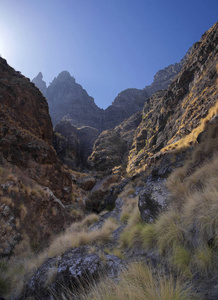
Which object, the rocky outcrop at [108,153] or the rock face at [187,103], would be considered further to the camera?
the rocky outcrop at [108,153]

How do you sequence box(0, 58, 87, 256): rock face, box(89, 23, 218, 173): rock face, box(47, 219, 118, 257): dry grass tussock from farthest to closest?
box(89, 23, 218, 173): rock face < box(0, 58, 87, 256): rock face < box(47, 219, 118, 257): dry grass tussock

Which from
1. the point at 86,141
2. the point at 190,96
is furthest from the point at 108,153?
the point at 190,96

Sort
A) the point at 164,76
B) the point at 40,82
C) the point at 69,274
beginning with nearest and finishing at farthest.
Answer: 1. the point at 69,274
2. the point at 164,76
3. the point at 40,82

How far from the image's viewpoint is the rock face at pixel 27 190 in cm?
670

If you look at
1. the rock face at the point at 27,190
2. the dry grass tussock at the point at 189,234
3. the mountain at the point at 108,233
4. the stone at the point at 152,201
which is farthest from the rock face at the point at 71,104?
the dry grass tussock at the point at 189,234

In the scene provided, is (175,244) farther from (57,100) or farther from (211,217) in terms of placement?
(57,100)

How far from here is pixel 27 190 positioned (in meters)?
8.77

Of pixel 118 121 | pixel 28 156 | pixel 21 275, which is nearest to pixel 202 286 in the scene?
pixel 21 275

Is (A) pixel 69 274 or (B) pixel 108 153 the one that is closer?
(A) pixel 69 274

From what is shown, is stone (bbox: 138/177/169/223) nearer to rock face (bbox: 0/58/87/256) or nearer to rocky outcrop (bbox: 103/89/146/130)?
rock face (bbox: 0/58/87/256)

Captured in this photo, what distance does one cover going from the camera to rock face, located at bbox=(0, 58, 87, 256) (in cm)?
670

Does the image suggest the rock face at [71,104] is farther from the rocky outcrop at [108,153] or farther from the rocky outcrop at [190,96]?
the rocky outcrop at [190,96]

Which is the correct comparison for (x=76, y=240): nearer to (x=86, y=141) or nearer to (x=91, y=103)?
(x=86, y=141)

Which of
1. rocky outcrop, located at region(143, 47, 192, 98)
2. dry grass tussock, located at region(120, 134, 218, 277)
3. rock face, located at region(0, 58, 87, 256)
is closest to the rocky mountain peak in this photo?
rocky outcrop, located at region(143, 47, 192, 98)
